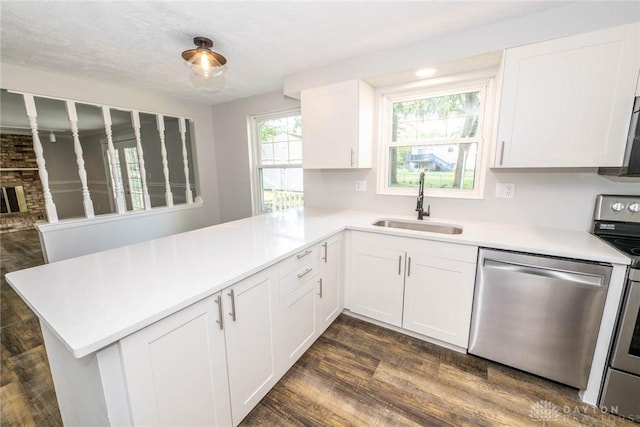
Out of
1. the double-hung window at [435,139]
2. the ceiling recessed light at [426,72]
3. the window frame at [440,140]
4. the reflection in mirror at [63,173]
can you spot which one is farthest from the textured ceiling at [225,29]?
the reflection in mirror at [63,173]

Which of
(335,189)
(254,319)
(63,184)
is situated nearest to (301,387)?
(254,319)

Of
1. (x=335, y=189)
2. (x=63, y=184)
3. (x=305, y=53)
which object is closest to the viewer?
(x=305, y=53)

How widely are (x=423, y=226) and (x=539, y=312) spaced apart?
0.97 metres

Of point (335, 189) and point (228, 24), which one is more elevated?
point (228, 24)

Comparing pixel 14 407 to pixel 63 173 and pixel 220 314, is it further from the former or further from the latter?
pixel 63 173

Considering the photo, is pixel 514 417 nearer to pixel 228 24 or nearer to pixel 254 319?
pixel 254 319

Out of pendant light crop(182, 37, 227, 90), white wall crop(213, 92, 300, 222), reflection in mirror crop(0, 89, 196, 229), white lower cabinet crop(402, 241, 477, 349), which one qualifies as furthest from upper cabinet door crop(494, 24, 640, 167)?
reflection in mirror crop(0, 89, 196, 229)

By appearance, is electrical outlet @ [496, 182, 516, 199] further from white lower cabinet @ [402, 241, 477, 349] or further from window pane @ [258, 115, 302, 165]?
window pane @ [258, 115, 302, 165]

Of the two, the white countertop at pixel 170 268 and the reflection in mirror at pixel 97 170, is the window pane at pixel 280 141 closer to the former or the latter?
the white countertop at pixel 170 268

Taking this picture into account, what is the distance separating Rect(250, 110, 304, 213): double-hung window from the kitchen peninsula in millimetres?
1468

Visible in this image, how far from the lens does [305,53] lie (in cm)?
204

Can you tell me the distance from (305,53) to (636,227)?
253 cm

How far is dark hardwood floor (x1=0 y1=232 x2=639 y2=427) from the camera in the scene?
4.48 feet

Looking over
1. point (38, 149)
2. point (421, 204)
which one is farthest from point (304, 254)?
point (38, 149)
